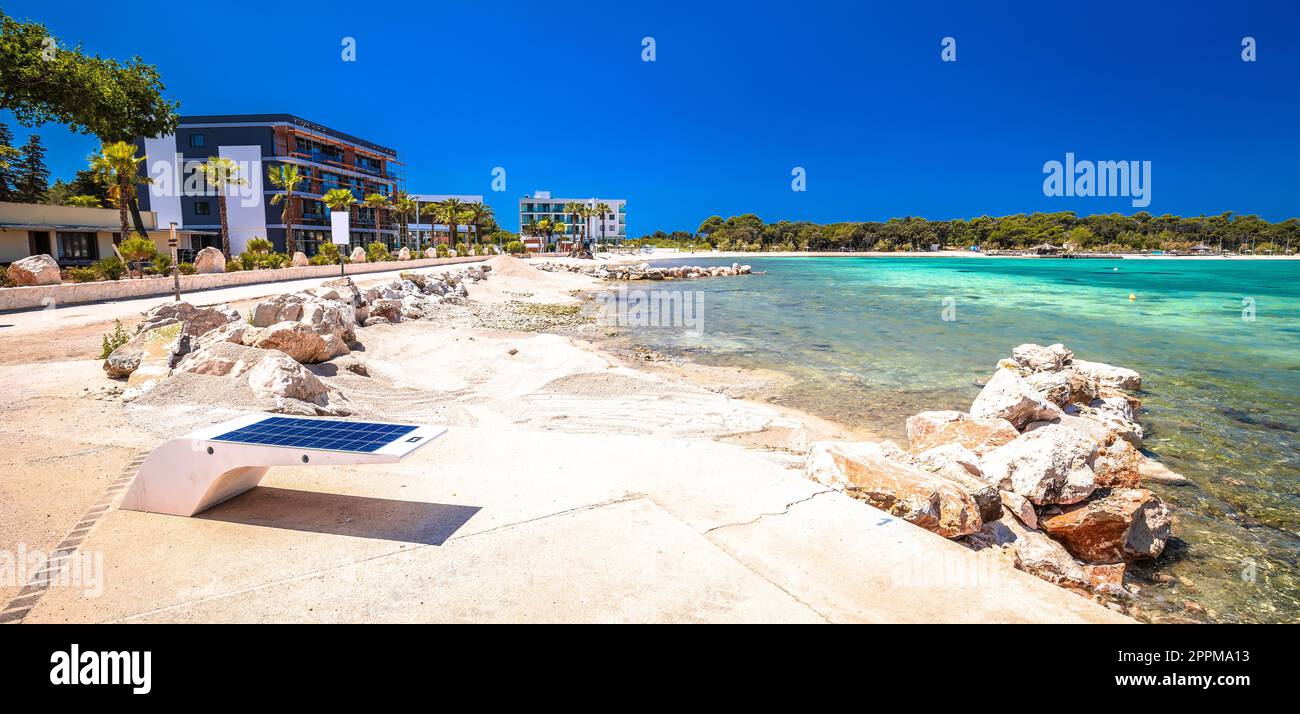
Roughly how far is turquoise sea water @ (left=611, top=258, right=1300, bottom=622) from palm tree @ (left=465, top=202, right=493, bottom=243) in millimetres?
59938

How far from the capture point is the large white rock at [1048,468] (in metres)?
6.09

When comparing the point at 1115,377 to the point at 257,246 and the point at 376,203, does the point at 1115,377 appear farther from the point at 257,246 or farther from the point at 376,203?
the point at 376,203

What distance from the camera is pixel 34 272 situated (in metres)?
19.9

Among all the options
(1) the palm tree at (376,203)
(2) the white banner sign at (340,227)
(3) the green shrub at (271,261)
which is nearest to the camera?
(2) the white banner sign at (340,227)

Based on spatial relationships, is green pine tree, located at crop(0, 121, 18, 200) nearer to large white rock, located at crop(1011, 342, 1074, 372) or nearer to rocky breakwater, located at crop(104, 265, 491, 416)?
rocky breakwater, located at crop(104, 265, 491, 416)

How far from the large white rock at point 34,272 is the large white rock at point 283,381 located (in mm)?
18638

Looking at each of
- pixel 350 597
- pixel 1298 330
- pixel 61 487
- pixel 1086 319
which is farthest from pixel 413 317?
pixel 1298 330

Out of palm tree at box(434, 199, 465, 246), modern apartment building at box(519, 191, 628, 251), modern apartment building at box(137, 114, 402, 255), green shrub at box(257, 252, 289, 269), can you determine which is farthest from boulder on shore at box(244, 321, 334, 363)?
modern apartment building at box(519, 191, 628, 251)

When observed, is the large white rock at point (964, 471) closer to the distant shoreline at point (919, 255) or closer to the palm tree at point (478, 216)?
the palm tree at point (478, 216)

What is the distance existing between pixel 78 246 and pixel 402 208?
35.9 meters

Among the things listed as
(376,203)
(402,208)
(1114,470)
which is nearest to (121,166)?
(376,203)

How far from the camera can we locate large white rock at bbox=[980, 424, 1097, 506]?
6.09 m

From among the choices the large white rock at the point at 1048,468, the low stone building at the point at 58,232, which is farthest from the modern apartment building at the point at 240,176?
the large white rock at the point at 1048,468
